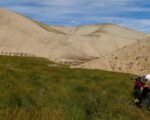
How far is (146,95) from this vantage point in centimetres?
1580

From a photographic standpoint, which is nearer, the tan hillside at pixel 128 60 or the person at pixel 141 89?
the person at pixel 141 89

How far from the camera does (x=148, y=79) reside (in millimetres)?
15219

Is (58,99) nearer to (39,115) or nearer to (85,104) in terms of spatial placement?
(85,104)

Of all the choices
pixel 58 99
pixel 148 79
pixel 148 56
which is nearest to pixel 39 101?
pixel 58 99

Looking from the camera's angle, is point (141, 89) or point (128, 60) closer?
point (141, 89)

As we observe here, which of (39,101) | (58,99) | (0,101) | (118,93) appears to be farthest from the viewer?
(118,93)

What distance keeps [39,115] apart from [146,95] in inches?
323

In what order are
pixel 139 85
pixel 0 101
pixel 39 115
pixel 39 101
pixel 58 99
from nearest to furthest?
pixel 39 115 → pixel 0 101 → pixel 39 101 → pixel 58 99 → pixel 139 85

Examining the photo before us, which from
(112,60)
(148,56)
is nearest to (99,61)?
(112,60)

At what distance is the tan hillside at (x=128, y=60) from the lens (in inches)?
2591

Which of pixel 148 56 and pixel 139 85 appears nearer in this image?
pixel 139 85

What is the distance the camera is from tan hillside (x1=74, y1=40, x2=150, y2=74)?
65812mm

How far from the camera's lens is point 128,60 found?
68.7 metres

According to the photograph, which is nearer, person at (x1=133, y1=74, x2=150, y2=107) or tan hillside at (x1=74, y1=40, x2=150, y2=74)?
person at (x1=133, y1=74, x2=150, y2=107)
